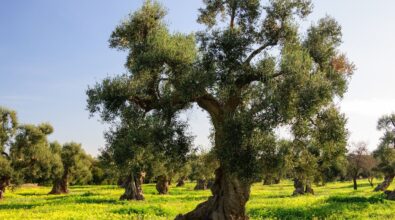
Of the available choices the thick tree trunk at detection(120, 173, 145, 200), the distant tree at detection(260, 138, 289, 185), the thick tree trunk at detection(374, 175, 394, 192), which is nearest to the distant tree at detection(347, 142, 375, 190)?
the thick tree trunk at detection(374, 175, 394, 192)

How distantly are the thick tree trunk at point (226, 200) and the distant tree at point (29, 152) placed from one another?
4610cm

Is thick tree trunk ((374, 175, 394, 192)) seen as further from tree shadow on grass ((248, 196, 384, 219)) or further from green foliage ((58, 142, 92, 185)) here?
green foliage ((58, 142, 92, 185))

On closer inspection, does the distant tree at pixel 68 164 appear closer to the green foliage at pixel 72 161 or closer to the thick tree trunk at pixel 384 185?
the green foliage at pixel 72 161

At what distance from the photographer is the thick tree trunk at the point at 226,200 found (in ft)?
84.2

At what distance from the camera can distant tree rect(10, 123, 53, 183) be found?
210 feet

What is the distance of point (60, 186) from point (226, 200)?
7033 centimetres

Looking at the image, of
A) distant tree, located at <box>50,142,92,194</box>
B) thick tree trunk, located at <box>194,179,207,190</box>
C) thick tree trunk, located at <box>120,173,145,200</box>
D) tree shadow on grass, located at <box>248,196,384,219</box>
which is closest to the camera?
tree shadow on grass, located at <box>248,196,384,219</box>

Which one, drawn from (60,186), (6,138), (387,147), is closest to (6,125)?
(6,138)

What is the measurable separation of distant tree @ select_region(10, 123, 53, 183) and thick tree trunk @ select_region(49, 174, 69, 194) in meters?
18.9

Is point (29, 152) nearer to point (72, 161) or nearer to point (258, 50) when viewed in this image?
point (72, 161)

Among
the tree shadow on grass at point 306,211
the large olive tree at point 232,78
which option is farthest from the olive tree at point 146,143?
the tree shadow on grass at point 306,211

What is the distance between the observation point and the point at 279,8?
2564cm

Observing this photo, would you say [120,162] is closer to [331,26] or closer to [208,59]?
[208,59]

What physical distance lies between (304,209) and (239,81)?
1584 cm
